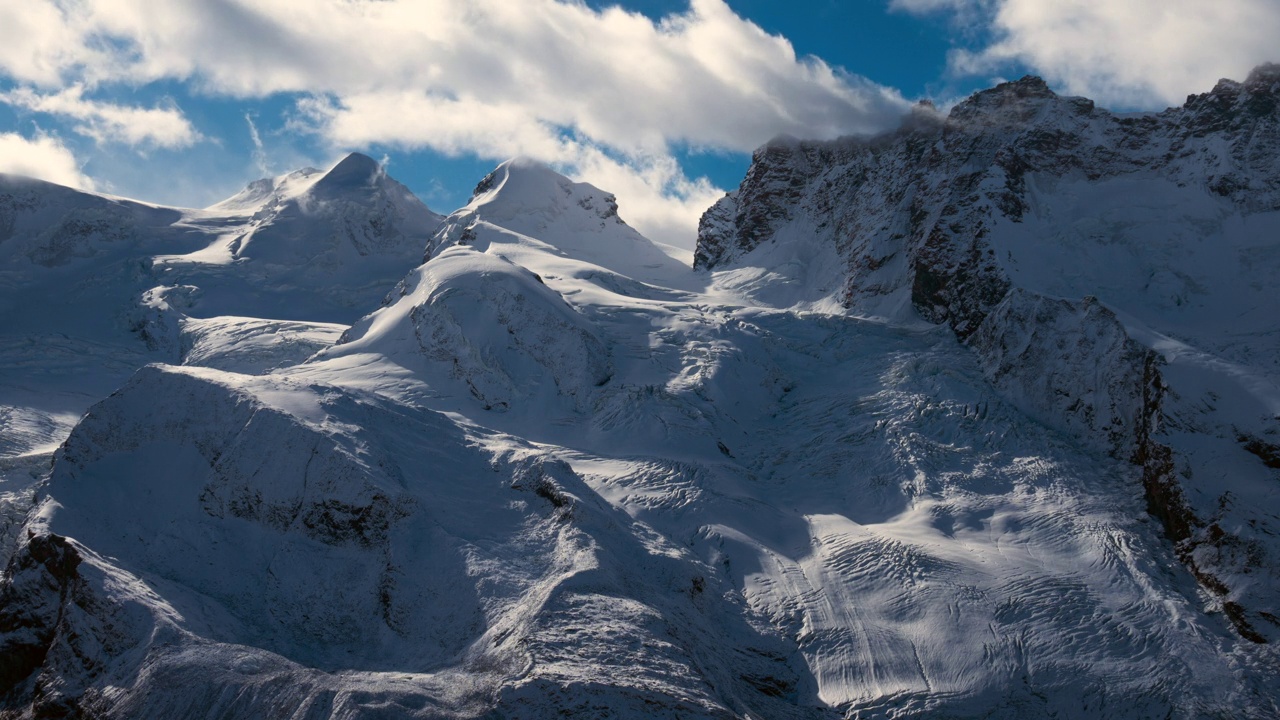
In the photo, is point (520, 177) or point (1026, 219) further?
point (520, 177)

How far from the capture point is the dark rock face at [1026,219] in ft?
150

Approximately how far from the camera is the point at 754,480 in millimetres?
51594

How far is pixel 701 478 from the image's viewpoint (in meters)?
49.2

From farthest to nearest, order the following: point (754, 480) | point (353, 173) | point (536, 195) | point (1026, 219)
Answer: point (353, 173)
point (536, 195)
point (1026, 219)
point (754, 480)

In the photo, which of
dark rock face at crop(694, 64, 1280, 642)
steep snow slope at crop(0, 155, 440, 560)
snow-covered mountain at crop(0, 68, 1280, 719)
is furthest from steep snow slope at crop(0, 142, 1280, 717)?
steep snow slope at crop(0, 155, 440, 560)

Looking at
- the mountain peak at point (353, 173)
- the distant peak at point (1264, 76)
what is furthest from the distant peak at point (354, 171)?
the distant peak at point (1264, 76)

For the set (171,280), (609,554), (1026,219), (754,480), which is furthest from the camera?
(171,280)

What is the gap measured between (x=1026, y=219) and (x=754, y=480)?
33151 mm

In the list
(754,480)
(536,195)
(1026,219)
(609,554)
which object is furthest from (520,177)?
(609,554)

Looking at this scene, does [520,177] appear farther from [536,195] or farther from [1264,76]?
[1264,76]

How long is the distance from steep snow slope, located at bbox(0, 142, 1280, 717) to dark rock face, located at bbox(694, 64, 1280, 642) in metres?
0.78

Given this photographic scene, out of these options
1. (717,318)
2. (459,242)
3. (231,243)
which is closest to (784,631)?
(717,318)

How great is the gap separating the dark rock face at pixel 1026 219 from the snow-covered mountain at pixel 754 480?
0.25 metres

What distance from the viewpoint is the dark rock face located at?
150ft
